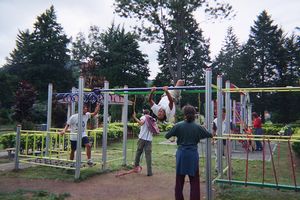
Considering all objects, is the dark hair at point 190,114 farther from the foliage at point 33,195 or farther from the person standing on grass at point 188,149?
the foliage at point 33,195

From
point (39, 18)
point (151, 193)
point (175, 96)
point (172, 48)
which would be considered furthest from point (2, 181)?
point (39, 18)

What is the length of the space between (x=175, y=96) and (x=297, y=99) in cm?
3300

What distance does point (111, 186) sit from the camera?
7.98 metres

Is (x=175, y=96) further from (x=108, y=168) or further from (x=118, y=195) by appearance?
(x=108, y=168)

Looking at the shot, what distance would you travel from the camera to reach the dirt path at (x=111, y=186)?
7123 mm

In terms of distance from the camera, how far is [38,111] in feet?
92.4

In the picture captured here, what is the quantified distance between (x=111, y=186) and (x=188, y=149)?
3017 mm

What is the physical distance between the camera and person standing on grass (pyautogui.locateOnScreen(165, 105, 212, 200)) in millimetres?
5750

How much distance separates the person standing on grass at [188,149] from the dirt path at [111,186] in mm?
1151

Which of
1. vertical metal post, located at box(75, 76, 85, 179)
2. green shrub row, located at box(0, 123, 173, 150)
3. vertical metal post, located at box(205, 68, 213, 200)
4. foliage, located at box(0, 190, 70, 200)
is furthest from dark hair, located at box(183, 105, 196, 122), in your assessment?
green shrub row, located at box(0, 123, 173, 150)

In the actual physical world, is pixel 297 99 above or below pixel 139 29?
below

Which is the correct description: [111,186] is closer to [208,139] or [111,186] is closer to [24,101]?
[208,139]

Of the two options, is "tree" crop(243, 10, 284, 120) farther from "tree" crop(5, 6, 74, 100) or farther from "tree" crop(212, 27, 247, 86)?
"tree" crop(5, 6, 74, 100)

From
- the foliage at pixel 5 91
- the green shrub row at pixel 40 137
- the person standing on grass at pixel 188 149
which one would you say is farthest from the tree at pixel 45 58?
the person standing on grass at pixel 188 149
